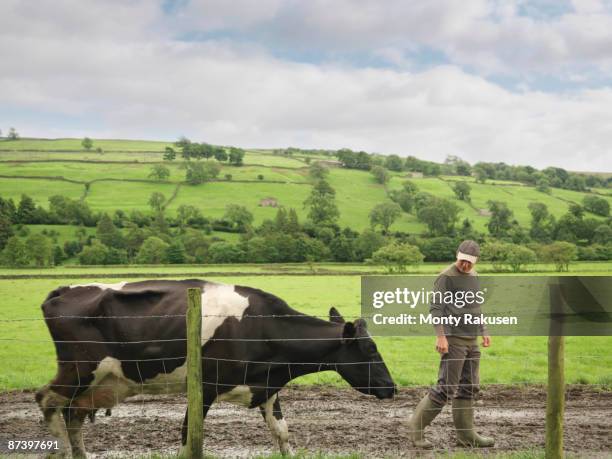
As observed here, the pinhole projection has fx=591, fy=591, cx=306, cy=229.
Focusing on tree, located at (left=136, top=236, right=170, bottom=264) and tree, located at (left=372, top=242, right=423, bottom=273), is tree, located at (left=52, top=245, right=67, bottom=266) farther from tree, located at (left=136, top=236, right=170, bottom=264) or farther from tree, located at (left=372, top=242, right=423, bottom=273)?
tree, located at (left=372, top=242, right=423, bottom=273)

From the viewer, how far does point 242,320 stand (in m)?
8.75

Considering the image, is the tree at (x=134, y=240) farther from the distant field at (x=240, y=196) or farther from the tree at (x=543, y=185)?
the tree at (x=543, y=185)

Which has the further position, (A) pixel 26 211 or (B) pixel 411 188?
(B) pixel 411 188

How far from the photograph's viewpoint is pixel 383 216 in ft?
417

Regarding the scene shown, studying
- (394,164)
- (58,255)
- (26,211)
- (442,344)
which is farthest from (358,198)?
(442,344)

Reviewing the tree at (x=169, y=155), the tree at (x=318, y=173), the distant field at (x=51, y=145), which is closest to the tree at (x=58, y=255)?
the tree at (x=318, y=173)

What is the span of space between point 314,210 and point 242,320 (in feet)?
391

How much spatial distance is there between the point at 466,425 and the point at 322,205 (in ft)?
399

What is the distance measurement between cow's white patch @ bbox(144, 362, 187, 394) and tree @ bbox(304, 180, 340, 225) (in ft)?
366

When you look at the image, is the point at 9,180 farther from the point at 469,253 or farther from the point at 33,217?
the point at 469,253

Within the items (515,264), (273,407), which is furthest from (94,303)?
(515,264)

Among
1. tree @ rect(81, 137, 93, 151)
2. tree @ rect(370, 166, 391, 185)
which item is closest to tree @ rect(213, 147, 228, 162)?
tree @ rect(81, 137, 93, 151)

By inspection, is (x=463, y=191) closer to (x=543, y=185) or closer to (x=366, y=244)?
(x=543, y=185)

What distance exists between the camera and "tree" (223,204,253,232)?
383 ft
